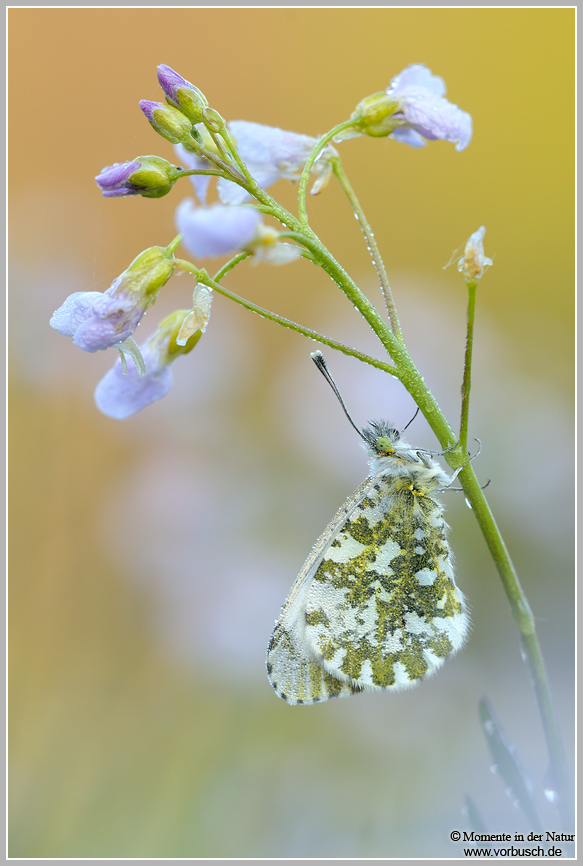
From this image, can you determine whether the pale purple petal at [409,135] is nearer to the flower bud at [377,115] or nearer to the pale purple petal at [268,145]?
the flower bud at [377,115]

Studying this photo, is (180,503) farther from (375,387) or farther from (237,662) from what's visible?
(375,387)

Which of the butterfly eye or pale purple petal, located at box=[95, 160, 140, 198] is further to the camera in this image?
the butterfly eye

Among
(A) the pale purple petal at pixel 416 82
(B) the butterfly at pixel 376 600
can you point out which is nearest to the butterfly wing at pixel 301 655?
(B) the butterfly at pixel 376 600

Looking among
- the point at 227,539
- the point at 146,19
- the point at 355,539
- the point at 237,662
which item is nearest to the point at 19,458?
the point at 227,539

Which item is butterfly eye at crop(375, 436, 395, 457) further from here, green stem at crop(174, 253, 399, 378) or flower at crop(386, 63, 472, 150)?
flower at crop(386, 63, 472, 150)

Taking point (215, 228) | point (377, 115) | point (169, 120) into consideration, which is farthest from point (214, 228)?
point (377, 115)

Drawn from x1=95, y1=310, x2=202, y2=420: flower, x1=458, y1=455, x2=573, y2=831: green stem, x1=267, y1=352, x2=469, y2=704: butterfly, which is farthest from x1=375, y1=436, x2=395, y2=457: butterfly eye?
x1=95, y1=310, x2=202, y2=420: flower

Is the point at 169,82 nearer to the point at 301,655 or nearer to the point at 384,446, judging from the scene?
the point at 384,446
